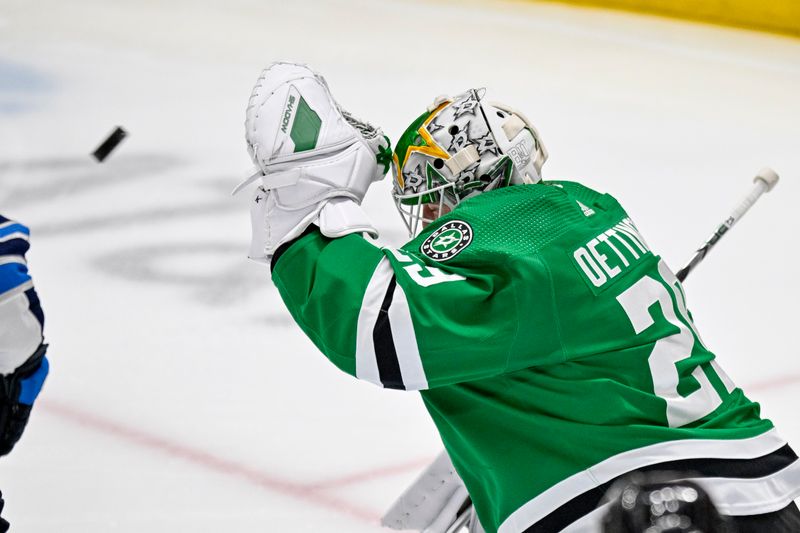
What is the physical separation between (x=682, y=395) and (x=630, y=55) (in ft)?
11.5

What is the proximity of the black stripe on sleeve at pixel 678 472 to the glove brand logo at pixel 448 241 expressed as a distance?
381mm

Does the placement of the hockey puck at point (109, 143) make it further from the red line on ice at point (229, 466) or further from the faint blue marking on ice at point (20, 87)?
the faint blue marking on ice at point (20, 87)

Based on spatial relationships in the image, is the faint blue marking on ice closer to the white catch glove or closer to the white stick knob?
the white stick knob

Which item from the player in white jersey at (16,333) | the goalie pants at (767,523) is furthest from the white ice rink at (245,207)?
the player in white jersey at (16,333)

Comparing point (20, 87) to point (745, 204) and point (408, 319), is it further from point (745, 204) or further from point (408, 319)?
point (408, 319)

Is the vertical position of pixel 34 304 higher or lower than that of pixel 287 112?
lower

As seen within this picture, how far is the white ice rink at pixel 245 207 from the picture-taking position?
263 centimetres

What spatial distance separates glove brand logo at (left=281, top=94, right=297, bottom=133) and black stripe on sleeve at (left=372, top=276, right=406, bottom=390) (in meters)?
0.29

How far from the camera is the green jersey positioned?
1655mm

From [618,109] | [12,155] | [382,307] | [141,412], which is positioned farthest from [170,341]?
[618,109]

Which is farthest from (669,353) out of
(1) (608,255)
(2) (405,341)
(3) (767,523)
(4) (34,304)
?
(4) (34,304)

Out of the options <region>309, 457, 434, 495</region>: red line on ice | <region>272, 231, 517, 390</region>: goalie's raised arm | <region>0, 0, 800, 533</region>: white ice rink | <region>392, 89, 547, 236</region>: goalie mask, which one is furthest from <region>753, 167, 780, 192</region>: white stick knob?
<region>272, 231, 517, 390</region>: goalie's raised arm

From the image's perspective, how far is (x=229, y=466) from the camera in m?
2.64

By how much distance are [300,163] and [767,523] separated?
81 cm
